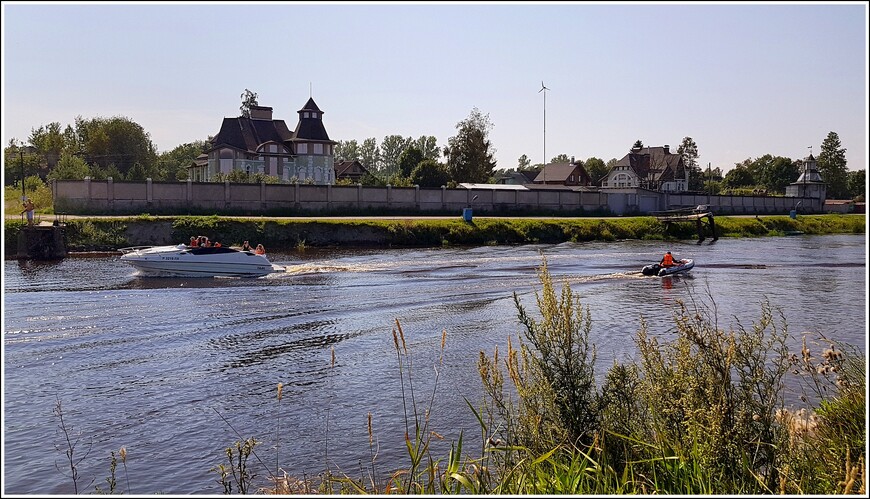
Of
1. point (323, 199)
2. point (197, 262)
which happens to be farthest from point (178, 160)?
point (197, 262)

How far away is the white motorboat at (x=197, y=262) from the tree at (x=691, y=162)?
93154 mm

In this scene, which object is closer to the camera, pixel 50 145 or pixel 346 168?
pixel 50 145

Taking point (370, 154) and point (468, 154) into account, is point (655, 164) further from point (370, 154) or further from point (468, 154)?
point (370, 154)

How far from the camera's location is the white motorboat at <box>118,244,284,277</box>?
3116 cm

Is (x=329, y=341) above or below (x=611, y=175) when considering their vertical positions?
below

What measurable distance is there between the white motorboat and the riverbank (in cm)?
686

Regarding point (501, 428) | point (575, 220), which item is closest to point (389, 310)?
point (501, 428)

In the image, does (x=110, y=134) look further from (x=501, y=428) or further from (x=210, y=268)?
(x=501, y=428)

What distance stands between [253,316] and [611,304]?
35.1 ft

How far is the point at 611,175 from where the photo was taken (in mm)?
112062

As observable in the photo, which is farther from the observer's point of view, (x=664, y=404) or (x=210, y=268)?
(x=210, y=268)

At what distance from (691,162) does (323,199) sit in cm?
8404

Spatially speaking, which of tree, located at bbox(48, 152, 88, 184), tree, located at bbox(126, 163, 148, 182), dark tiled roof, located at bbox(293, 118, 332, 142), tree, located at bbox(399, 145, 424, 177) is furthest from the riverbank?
dark tiled roof, located at bbox(293, 118, 332, 142)

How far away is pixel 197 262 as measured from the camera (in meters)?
31.5
